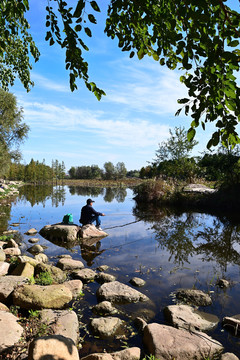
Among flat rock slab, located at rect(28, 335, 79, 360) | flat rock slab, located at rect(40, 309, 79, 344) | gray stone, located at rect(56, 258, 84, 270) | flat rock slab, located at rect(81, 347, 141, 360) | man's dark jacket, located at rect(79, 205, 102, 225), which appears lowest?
gray stone, located at rect(56, 258, 84, 270)

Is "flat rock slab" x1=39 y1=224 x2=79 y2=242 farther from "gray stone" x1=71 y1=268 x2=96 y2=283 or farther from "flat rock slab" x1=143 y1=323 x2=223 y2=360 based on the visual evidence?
"flat rock slab" x1=143 y1=323 x2=223 y2=360

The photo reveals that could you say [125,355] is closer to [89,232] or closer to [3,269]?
[3,269]

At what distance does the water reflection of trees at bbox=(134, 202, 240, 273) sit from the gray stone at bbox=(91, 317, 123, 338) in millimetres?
4024

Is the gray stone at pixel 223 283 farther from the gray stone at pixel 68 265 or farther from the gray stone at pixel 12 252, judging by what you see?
the gray stone at pixel 12 252

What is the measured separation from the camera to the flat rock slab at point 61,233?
390 inches

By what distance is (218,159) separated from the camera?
2058cm

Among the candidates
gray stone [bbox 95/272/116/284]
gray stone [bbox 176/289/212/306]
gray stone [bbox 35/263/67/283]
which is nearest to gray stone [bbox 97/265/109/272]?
gray stone [bbox 95/272/116/284]

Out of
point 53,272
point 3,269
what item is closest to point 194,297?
point 53,272

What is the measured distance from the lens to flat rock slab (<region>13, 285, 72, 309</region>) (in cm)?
429

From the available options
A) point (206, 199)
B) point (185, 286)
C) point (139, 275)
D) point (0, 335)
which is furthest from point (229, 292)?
point (206, 199)

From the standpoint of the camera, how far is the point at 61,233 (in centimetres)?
1002

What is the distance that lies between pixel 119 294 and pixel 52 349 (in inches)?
99.6

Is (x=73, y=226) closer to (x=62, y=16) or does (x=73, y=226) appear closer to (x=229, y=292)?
(x=229, y=292)

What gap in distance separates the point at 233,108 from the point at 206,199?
66.6 feet
